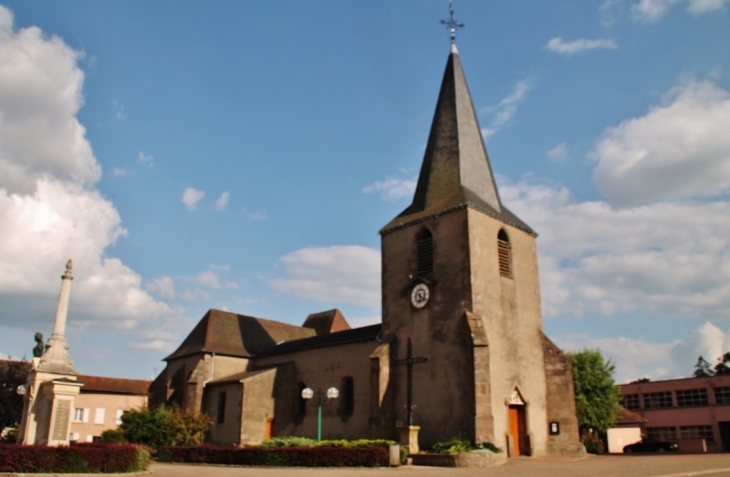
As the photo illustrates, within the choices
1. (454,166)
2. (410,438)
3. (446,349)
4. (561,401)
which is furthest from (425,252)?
(561,401)

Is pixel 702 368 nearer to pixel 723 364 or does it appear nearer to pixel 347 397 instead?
pixel 723 364

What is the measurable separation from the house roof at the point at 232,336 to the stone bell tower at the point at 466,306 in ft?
44.8

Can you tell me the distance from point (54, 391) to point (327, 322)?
82.4ft

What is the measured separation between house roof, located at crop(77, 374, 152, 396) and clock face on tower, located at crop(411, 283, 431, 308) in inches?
1129

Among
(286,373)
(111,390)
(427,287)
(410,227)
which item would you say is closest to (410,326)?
(427,287)

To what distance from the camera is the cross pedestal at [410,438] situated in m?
22.0

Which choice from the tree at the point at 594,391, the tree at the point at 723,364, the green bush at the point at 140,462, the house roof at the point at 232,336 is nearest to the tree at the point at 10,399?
the house roof at the point at 232,336

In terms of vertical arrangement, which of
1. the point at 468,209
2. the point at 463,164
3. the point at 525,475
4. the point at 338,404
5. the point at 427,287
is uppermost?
the point at 463,164

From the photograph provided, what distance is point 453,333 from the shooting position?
79.8 ft

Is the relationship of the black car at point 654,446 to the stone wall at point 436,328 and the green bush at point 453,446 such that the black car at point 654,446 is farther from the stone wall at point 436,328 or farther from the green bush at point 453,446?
the green bush at point 453,446

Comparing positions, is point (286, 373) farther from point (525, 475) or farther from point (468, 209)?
point (525, 475)

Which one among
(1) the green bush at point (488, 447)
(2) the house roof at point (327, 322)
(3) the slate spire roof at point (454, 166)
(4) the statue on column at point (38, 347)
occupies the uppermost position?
(3) the slate spire roof at point (454, 166)

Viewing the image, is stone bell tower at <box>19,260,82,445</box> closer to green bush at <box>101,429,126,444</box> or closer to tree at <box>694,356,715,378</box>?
green bush at <box>101,429,126,444</box>

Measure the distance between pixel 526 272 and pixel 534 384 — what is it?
4.97 m
